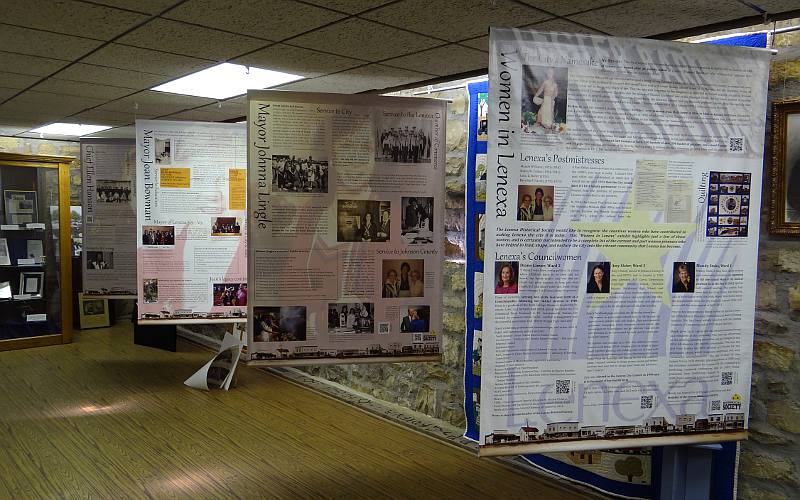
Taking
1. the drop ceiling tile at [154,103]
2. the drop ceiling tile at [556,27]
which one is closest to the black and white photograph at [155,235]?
the drop ceiling tile at [154,103]

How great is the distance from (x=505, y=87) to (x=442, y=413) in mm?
2736

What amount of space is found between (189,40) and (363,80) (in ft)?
3.79

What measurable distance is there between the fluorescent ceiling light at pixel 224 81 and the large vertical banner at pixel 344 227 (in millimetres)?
830

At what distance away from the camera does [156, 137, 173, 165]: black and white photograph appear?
4176 millimetres

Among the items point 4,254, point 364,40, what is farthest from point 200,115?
point 364,40

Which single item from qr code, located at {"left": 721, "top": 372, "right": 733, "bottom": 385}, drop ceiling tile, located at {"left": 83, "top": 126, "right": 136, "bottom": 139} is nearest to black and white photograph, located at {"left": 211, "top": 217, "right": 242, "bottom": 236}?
drop ceiling tile, located at {"left": 83, "top": 126, "right": 136, "bottom": 139}

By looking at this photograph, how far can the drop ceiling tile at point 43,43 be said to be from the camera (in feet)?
8.82

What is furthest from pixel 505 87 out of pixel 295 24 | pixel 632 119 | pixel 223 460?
pixel 223 460

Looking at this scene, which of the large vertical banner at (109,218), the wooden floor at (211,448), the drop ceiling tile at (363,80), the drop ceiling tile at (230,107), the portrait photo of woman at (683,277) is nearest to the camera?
the portrait photo of woman at (683,277)

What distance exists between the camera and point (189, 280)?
4.24 m

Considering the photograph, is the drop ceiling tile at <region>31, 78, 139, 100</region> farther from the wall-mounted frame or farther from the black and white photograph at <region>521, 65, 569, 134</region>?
the black and white photograph at <region>521, 65, 569, 134</region>

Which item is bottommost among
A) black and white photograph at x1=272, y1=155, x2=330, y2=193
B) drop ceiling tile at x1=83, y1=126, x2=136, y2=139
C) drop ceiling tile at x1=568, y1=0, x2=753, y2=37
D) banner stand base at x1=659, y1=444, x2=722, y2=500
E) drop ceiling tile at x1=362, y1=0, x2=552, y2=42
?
banner stand base at x1=659, y1=444, x2=722, y2=500

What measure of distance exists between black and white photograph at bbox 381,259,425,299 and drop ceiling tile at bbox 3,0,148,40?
1.47m

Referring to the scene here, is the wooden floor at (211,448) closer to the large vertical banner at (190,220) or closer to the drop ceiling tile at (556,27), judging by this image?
the large vertical banner at (190,220)
